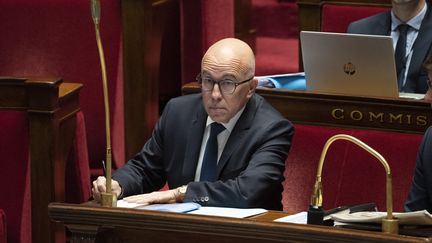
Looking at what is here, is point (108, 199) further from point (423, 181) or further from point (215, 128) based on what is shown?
point (423, 181)

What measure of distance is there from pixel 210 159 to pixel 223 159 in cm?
2

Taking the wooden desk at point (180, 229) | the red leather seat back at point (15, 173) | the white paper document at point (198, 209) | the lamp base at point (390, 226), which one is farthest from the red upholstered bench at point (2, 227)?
the lamp base at point (390, 226)

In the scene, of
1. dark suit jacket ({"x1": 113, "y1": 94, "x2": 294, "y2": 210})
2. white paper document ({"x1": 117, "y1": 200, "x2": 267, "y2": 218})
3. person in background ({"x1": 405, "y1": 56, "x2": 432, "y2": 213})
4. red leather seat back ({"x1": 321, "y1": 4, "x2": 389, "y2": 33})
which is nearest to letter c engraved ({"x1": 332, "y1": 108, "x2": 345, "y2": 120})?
dark suit jacket ({"x1": 113, "y1": 94, "x2": 294, "y2": 210})

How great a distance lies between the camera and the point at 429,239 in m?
1.12

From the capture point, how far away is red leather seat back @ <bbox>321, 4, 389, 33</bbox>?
93.7 inches

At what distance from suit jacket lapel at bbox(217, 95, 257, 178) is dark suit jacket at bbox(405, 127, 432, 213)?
0.85ft

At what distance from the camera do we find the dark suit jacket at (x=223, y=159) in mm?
1508

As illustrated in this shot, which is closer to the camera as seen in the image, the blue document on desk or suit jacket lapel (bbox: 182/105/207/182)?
the blue document on desk

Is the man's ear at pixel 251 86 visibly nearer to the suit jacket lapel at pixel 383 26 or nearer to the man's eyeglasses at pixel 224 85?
the man's eyeglasses at pixel 224 85

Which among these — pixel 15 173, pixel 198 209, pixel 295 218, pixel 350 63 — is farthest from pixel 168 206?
pixel 350 63

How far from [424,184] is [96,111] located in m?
0.80

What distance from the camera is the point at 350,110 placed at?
5.71 ft

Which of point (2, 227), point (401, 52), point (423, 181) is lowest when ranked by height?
point (2, 227)

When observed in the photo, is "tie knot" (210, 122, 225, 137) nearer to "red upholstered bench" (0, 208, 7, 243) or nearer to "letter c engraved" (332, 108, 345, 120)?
"letter c engraved" (332, 108, 345, 120)
